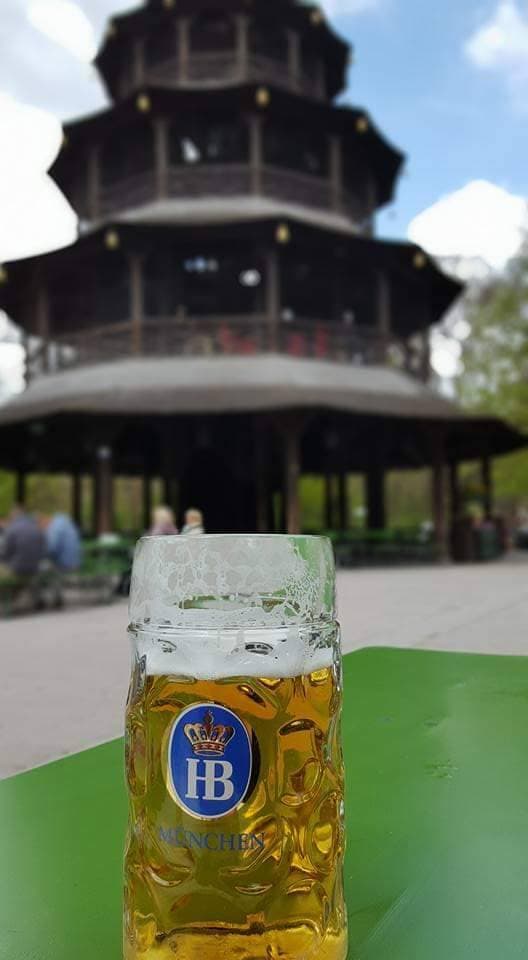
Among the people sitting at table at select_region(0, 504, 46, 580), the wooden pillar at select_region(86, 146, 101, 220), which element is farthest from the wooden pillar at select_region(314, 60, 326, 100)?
the people sitting at table at select_region(0, 504, 46, 580)

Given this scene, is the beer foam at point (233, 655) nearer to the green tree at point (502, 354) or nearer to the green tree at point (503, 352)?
the green tree at point (502, 354)

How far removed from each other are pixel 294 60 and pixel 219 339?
36.3 feet

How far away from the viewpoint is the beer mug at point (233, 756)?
123cm

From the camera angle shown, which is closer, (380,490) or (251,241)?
(251,241)

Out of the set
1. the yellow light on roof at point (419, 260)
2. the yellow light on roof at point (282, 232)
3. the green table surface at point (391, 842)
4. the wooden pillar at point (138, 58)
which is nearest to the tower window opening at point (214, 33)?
the wooden pillar at point (138, 58)

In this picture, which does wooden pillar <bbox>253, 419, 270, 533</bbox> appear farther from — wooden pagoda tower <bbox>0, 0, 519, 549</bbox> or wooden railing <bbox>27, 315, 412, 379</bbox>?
wooden railing <bbox>27, 315, 412, 379</bbox>

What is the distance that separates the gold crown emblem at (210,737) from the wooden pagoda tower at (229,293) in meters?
15.6

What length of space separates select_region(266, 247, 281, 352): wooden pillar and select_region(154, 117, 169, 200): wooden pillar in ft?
14.1

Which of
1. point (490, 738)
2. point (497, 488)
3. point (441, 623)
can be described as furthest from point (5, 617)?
point (497, 488)

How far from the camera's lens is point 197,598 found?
4.31ft

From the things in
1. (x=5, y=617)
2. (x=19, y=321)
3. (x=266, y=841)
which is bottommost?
(x=5, y=617)

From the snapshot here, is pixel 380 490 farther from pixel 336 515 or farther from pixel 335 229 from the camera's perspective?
pixel 335 229

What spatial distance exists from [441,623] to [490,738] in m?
5.29

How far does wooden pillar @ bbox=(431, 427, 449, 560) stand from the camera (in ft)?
64.1
